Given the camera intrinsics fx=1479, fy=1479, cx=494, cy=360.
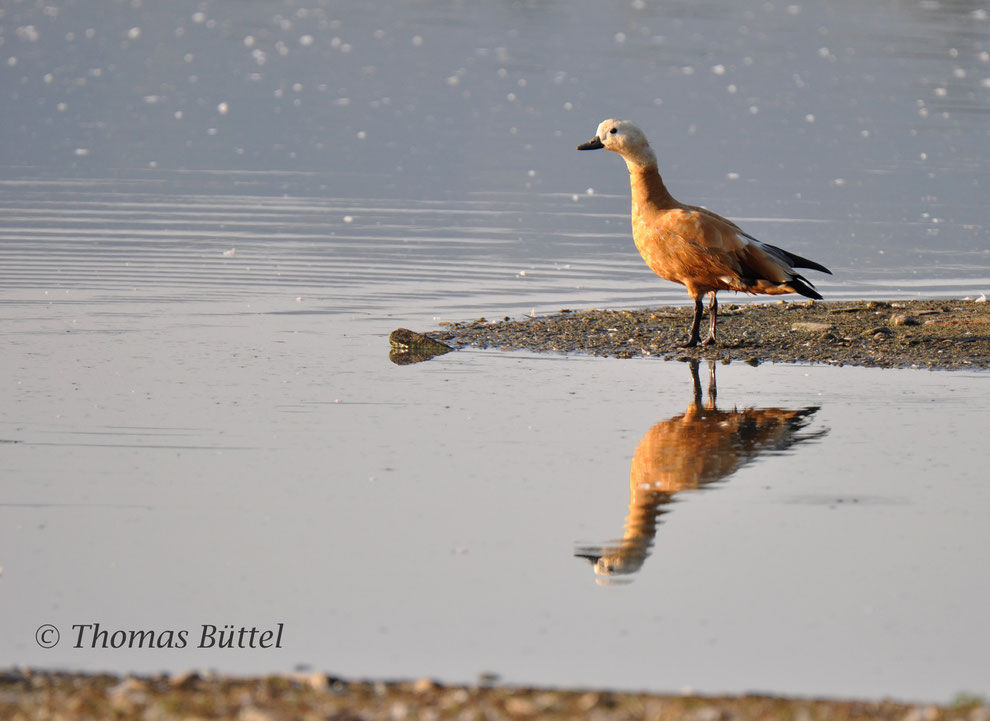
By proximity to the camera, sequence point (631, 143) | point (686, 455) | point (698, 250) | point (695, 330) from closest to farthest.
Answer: point (686, 455)
point (698, 250)
point (695, 330)
point (631, 143)

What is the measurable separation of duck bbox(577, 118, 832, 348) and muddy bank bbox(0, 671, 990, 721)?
5.84m

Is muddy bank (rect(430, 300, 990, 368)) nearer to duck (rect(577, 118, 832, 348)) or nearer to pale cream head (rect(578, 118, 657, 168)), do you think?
duck (rect(577, 118, 832, 348))

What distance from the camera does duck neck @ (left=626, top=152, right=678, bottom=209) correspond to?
424 inches

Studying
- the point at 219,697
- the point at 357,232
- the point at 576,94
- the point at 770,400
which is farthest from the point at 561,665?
the point at 576,94

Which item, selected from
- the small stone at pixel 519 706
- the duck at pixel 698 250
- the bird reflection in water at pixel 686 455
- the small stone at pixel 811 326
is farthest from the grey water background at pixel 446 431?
the small stone at pixel 811 326

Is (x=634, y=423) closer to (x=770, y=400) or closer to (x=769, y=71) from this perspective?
(x=770, y=400)

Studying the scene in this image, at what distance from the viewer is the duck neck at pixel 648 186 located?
10.8 m

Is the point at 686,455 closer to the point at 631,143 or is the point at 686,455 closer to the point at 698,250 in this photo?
the point at 698,250

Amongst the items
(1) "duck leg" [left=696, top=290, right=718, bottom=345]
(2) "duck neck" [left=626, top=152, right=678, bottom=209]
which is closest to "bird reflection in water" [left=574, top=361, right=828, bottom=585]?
(1) "duck leg" [left=696, top=290, right=718, bottom=345]

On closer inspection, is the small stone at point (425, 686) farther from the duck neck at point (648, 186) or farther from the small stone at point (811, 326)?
the small stone at point (811, 326)

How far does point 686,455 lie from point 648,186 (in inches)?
133

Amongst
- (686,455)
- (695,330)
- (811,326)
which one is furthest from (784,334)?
(686,455)

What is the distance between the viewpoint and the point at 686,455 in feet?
25.9

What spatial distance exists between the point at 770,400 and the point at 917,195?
40.4ft
